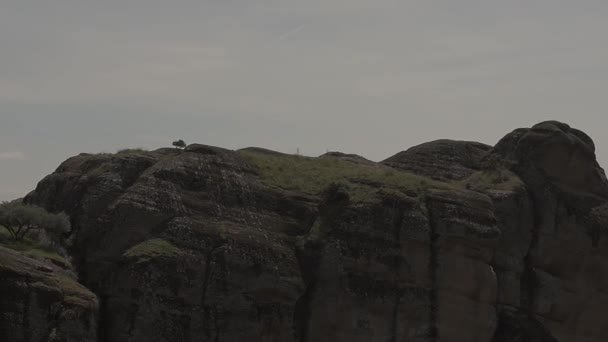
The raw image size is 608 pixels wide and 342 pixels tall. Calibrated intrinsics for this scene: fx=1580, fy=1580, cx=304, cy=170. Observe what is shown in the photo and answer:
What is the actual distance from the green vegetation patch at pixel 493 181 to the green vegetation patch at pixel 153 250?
15.4 metres

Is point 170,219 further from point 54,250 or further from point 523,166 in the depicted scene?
point 523,166

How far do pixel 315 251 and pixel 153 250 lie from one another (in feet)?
24.1

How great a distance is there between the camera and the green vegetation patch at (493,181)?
71.0 m

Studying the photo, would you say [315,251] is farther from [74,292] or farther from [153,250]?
[74,292]

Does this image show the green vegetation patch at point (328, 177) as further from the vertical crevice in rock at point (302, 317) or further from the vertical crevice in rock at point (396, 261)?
the vertical crevice in rock at point (302, 317)

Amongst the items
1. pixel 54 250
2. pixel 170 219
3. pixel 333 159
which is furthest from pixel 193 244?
pixel 333 159

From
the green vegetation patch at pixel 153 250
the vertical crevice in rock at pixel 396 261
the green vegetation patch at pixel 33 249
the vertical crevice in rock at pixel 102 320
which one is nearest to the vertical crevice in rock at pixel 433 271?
the vertical crevice in rock at pixel 396 261

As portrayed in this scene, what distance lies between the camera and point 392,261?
6594cm

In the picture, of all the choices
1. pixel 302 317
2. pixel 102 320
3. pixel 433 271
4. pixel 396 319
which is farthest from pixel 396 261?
pixel 102 320

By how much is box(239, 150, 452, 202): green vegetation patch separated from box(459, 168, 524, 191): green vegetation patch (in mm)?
1745

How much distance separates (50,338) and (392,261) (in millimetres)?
15389

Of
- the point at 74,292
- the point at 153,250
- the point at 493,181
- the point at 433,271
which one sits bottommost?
the point at 74,292

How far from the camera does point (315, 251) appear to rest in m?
66.2

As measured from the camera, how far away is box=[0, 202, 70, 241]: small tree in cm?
6288
